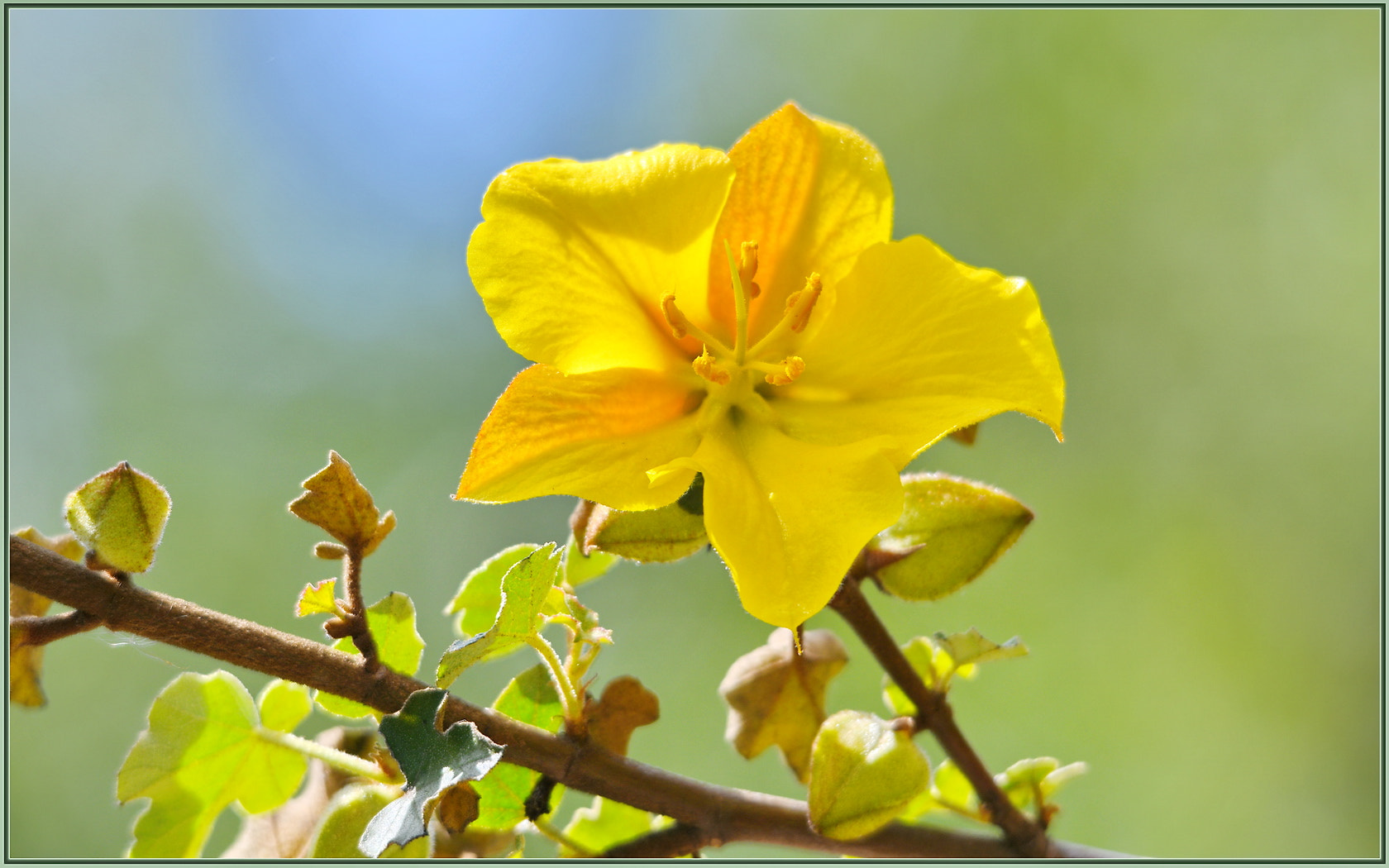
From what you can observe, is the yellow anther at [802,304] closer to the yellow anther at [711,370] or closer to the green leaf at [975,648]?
the yellow anther at [711,370]

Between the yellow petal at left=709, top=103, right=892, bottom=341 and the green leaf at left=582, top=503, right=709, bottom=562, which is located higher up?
the yellow petal at left=709, top=103, right=892, bottom=341

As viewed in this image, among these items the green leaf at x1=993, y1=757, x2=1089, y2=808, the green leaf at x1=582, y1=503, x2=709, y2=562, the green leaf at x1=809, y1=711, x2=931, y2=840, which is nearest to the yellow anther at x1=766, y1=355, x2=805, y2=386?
the green leaf at x1=582, y1=503, x2=709, y2=562

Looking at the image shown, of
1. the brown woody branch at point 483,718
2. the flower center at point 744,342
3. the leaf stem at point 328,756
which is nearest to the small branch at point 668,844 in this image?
the brown woody branch at point 483,718

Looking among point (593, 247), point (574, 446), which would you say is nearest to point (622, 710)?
→ point (574, 446)

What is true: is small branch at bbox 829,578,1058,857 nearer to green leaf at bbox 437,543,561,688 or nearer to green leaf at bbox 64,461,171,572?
green leaf at bbox 437,543,561,688

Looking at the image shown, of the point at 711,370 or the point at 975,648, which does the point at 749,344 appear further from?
the point at 975,648

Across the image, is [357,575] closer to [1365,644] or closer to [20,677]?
[20,677]
